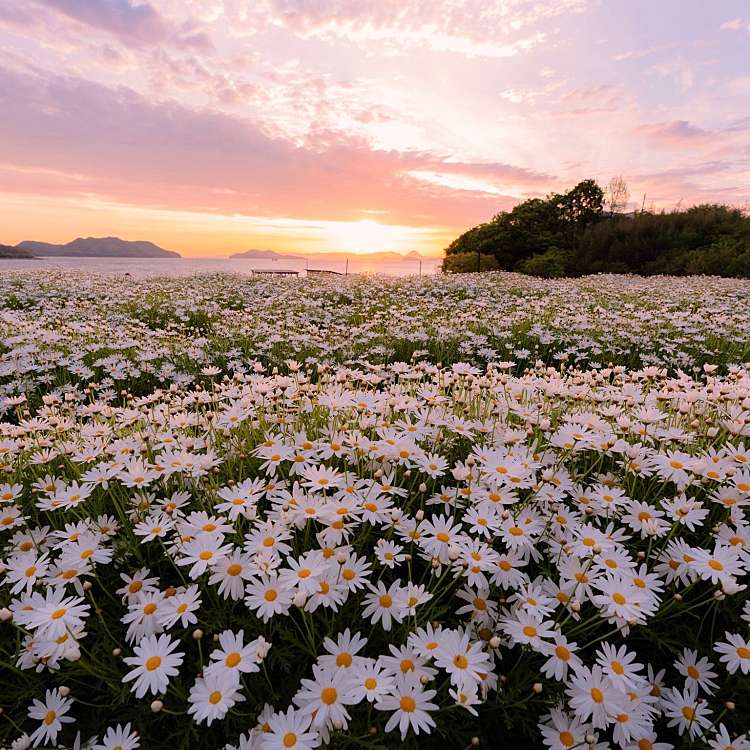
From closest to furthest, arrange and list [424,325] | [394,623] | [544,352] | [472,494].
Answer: [394,623], [472,494], [544,352], [424,325]

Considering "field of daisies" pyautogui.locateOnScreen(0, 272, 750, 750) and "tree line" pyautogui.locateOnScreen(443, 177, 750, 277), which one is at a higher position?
"tree line" pyautogui.locateOnScreen(443, 177, 750, 277)

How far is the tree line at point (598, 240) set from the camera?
103 feet

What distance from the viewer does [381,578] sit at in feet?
6.80

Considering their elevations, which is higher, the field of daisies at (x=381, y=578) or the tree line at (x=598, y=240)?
the tree line at (x=598, y=240)

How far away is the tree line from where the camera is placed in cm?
3133

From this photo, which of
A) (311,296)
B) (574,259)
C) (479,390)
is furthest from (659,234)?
(479,390)

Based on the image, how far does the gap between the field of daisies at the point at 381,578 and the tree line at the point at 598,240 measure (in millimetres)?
33072

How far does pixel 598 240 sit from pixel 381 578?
42627 mm

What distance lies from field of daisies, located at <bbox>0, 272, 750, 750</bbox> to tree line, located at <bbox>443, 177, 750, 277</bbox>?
33072 mm

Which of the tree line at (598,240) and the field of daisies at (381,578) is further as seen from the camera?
the tree line at (598,240)

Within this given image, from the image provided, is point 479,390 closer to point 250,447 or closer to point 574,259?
point 250,447

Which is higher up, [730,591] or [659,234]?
[659,234]

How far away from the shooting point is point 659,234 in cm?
3634

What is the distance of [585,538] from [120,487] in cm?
247
